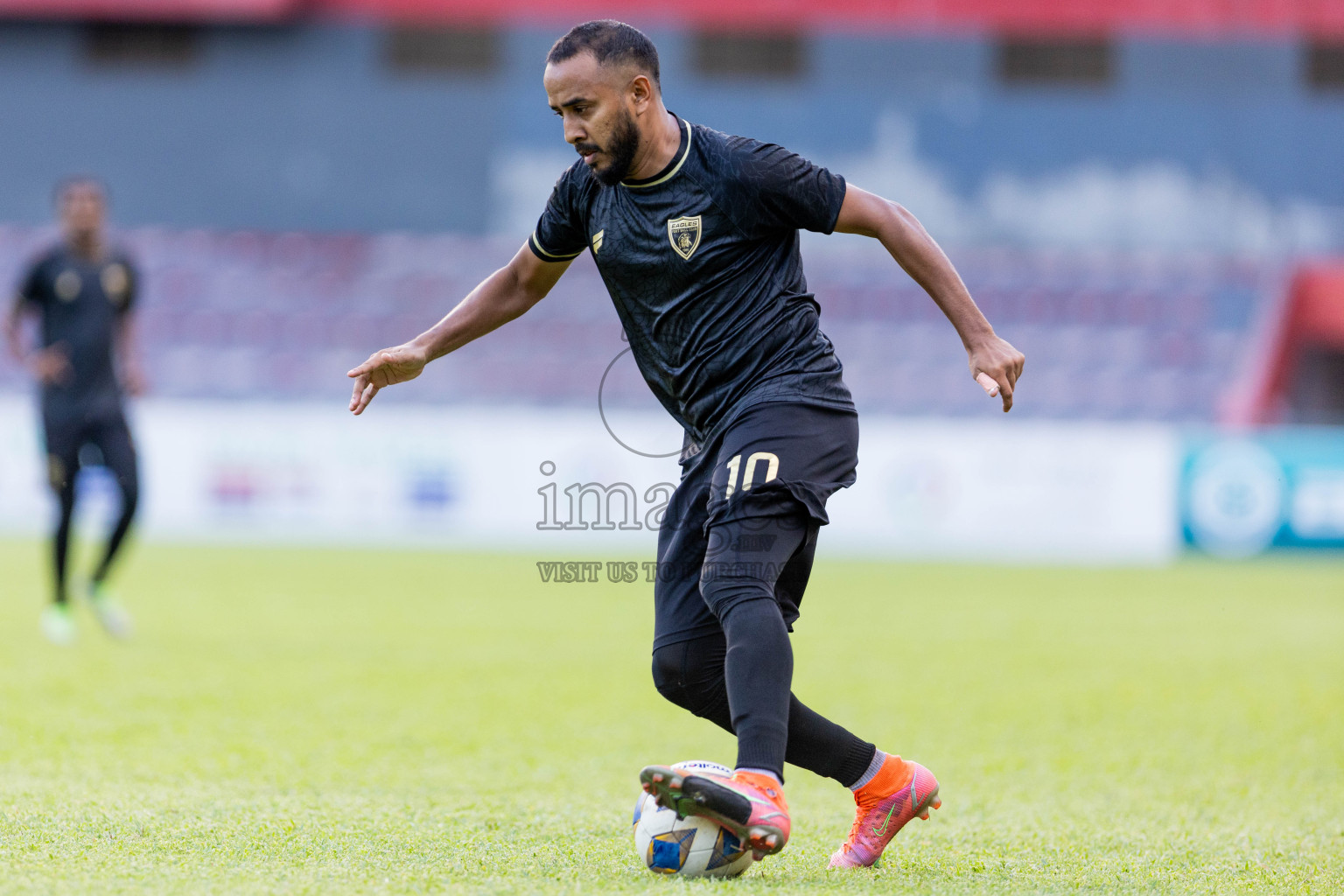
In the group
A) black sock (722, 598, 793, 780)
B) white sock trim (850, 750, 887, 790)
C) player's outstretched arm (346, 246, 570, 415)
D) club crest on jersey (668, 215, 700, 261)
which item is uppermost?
club crest on jersey (668, 215, 700, 261)

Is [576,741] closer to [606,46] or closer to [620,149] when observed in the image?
[620,149]

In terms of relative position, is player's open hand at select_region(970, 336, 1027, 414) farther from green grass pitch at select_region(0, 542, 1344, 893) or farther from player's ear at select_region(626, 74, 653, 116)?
green grass pitch at select_region(0, 542, 1344, 893)

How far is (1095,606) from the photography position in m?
10.2

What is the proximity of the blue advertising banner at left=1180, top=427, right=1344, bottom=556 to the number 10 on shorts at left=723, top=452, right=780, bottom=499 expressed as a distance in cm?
1198

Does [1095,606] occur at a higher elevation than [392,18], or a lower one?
lower

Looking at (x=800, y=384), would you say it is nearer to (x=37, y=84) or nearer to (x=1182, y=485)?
(x=1182, y=485)

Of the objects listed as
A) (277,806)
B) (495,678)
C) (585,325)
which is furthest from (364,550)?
(277,806)

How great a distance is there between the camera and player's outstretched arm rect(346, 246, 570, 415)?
137 inches

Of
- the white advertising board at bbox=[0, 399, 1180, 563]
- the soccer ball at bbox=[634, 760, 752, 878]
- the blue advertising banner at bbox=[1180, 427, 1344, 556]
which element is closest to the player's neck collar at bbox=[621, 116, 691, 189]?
the soccer ball at bbox=[634, 760, 752, 878]

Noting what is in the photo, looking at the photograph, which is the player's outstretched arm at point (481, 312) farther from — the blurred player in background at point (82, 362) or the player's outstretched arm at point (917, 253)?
the blurred player in background at point (82, 362)

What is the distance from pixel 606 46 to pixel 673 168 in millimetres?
298

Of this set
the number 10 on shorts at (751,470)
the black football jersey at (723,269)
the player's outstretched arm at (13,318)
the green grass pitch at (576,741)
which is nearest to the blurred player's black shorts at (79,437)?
Answer: the player's outstretched arm at (13,318)

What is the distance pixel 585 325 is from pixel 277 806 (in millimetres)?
15519

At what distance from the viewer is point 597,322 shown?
19.0 m
